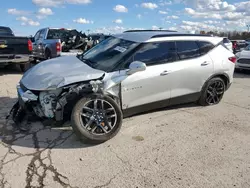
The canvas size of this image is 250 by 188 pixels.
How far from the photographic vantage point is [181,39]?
15.9 ft

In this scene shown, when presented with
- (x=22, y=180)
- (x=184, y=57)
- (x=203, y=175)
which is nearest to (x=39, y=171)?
(x=22, y=180)

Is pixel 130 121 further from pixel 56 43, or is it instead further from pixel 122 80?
pixel 56 43

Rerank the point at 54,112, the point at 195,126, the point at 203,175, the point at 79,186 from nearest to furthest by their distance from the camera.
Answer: the point at 79,186 → the point at 203,175 → the point at 54,112 → the point at 195,126

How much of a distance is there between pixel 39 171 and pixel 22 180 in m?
0.23

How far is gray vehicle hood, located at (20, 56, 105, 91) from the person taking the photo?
12.2ft

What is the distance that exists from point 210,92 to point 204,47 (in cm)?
103

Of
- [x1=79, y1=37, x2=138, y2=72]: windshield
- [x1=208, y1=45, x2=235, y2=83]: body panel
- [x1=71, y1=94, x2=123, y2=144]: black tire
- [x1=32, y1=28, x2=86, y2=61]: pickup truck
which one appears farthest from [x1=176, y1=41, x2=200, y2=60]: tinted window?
[x1=32, y1=28, x2=86, y2=61]: pickup truck

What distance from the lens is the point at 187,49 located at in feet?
16.1

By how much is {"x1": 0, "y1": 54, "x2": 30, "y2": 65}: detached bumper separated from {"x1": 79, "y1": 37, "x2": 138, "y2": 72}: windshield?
14.5 ft

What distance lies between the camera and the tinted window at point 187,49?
4.77 m

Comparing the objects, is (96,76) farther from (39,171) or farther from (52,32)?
(52,32)

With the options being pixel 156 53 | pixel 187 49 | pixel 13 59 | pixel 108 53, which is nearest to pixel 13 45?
pixel 13 59

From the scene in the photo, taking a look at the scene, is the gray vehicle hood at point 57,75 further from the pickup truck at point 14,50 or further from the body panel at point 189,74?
the pickup truck at point 14,50

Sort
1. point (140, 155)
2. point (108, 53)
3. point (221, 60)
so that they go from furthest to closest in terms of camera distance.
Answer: point (221, 60)
point (108, 53)
point (140, 155)
